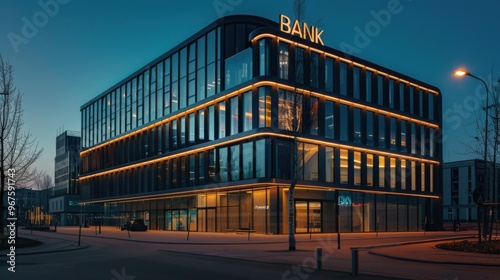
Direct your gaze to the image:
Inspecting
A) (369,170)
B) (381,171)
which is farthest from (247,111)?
(381,171)

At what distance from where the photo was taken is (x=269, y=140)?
45938 mm

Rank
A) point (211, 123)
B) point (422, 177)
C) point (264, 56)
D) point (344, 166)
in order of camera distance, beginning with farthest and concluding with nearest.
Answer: point (422, 177) < point (344, 166) < point (211, 123) < point (264, 56)

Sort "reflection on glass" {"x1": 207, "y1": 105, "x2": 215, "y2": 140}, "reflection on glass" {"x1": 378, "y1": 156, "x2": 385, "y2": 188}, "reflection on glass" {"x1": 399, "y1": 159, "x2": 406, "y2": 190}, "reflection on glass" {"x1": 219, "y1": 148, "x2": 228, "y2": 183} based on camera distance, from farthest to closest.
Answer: "reflection on glass" {"x1": 399, "y1": 159, "x2": 406, "y2": 190}, "reflection on glass" {"x1": 378, "y1": 156, "x2": 385, "y2": 188}, "reflection on glass" {"x1": 207, "y1": 105, "x2": 215, "y2": 140}, "reflection on glass" {"x1": 219, "y1": 148, "x2": 228, "y2": 183}

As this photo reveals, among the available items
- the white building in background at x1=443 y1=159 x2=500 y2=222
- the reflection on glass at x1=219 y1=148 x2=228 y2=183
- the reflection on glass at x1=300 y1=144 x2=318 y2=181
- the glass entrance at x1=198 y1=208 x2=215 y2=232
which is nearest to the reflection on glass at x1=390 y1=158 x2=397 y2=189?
the reflection on glass at x1=300 y1=144 x2=318 y2=181

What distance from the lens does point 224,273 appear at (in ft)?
53.5

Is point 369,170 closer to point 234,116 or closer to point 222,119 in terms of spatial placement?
point 234,116

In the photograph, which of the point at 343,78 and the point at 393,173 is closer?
the point at 343,78

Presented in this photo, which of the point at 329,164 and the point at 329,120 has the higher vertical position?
the point at 329,120

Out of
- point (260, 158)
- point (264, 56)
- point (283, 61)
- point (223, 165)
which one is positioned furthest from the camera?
point (223, 165)

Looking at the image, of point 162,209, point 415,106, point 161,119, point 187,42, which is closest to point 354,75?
point 415,106

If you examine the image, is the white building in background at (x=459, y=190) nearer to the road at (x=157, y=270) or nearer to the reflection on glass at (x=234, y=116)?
the reflection on glass at (x=234, y=116)

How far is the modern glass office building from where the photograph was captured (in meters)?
47.1

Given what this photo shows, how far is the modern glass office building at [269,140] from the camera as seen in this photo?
47.1 meters

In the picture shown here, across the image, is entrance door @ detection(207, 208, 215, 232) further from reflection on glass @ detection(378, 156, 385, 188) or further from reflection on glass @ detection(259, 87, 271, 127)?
reflection on glass @ detection(378, 156, 385, 188)
